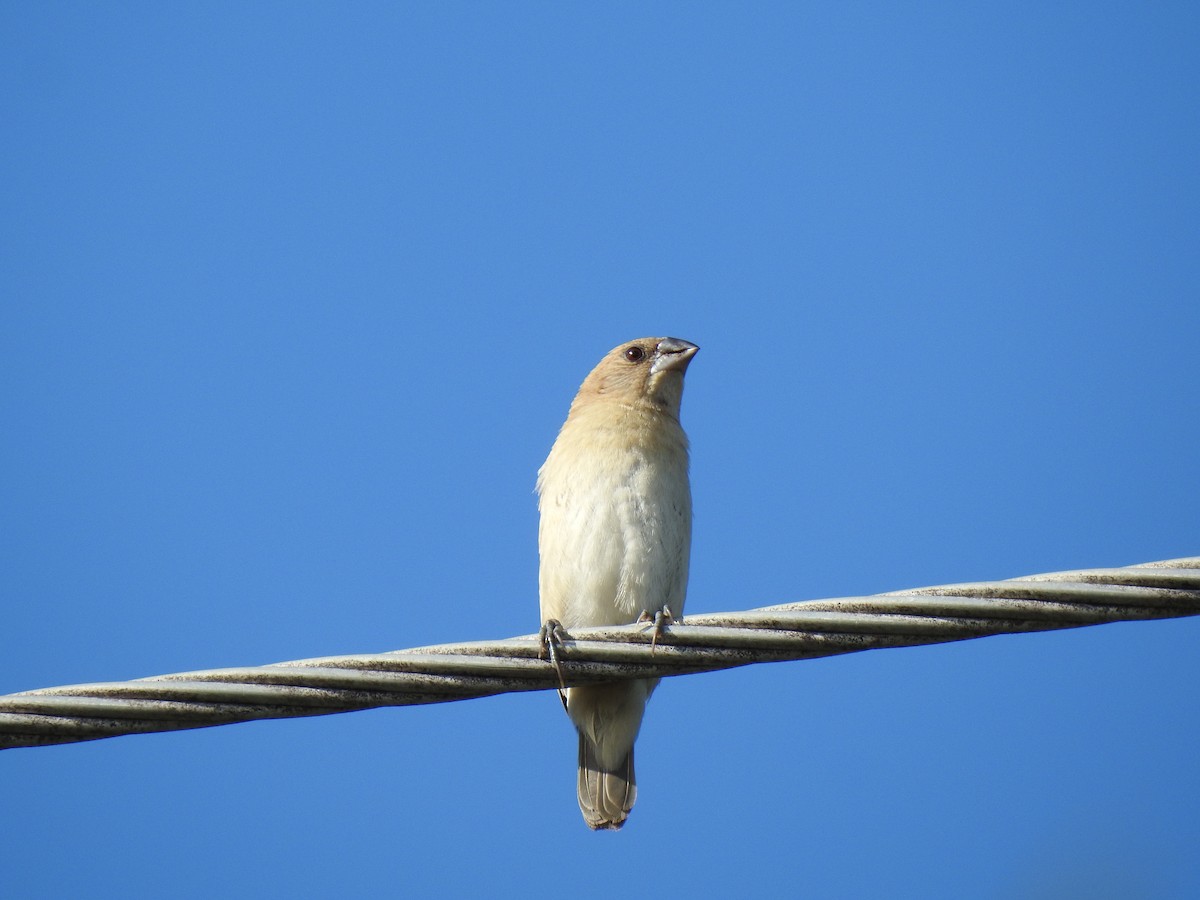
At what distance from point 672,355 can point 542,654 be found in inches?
171

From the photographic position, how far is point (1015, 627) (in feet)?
12.9

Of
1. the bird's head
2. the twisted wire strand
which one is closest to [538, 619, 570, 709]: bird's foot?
the twisted wire strand

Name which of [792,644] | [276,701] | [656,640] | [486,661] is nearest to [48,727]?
[276,701]

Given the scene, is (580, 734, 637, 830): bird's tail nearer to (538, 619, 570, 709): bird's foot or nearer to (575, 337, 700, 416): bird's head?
(575, 337, 700, 416): bird's head

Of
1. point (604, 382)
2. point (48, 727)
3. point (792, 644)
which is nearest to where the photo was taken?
point (48, 727)

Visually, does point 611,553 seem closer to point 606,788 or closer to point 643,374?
point 606,788

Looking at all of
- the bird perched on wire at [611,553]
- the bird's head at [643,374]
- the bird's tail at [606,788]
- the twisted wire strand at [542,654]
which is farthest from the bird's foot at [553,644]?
the bird's head at [643,374]

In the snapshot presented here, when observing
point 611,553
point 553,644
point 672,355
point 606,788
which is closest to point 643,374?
point 672,355

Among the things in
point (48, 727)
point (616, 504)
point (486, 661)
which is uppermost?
point (616, 504)

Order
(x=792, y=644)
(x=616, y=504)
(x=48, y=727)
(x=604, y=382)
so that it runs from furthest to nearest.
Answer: (x=604, y=382) → (x=616, y=504) → (x=792, y=644) → (x=48, y=727)

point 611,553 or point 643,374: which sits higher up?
point 643,374

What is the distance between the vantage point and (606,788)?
680cm

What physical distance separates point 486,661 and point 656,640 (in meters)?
0.55

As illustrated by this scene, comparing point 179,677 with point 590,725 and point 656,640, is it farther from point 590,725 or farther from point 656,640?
point 590,725
